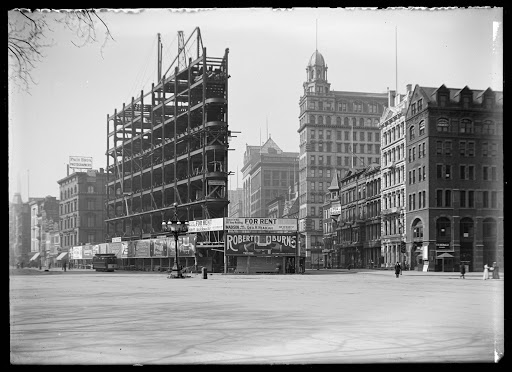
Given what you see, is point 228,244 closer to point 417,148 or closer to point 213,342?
point 417,148

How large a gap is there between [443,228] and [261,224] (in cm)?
2141

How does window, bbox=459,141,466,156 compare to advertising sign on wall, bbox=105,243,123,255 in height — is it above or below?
above

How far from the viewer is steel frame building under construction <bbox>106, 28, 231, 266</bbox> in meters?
73.3

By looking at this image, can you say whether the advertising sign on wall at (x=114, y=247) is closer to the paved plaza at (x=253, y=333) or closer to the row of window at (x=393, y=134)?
the row of window at (x=393, y=134)

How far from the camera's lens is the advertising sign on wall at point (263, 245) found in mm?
64188

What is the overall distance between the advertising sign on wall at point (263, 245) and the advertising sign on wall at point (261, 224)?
2.48ft

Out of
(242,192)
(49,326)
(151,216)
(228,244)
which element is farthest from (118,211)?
(49,326)

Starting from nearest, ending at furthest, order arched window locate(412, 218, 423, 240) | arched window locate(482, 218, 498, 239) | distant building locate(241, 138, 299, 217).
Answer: arched window locate(482, 218, 498, 239), arched window locate(412, 218, 423, 240), distant building locate(241, 138, 299, 217)

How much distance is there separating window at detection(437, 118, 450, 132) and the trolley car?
138 ft

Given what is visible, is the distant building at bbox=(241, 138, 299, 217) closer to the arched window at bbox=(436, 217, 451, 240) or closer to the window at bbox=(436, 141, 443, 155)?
the window at bbox=(436, 141, 443, 155)

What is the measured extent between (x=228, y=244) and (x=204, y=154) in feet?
50.4

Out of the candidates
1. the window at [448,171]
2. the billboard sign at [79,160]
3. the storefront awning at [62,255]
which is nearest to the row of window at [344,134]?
the window at [448,171]

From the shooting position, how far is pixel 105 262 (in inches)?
3083

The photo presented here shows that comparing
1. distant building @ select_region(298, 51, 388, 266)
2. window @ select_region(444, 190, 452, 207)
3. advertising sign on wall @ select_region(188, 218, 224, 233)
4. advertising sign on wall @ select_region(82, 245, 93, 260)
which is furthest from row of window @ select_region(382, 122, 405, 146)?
advertising sign on wall @ select_region(82, 245, 93, 260)
